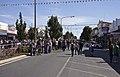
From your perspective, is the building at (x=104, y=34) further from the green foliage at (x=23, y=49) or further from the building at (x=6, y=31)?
the green foliage at (x=23, y=49)

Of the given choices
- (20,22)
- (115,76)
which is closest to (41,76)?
(115,76)

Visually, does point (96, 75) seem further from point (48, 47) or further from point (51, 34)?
point (51, 34)

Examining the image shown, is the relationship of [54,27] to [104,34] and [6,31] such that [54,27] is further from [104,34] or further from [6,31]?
[6,31]

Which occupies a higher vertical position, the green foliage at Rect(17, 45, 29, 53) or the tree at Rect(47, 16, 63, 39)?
the tree at Rect(47, 16, 63, 39)

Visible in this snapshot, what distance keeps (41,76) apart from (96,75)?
2.97m

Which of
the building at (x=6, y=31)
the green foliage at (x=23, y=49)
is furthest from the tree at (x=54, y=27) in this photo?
the green foliage at (x=23, y=49)

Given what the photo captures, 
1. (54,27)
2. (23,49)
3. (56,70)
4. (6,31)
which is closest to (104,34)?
(54,27)

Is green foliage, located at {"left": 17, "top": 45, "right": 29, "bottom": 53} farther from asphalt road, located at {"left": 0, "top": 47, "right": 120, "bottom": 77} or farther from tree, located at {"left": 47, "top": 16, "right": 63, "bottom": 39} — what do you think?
tree, located at {"left": 47, "top": 16, "right": 63, "bottom": 39}

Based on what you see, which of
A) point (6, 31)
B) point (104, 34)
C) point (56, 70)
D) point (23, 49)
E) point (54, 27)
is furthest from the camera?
point (54, 27)

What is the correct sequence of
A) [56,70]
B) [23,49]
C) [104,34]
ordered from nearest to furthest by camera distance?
[56,70] → [23,49] → [104,34]

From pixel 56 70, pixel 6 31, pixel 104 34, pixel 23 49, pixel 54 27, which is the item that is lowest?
pixel 56 70

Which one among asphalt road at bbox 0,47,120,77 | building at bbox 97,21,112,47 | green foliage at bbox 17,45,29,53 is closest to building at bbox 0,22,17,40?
green foliage at bbox 17,45,29,53

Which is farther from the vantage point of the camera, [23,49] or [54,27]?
[54,27]

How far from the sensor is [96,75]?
588 inches
